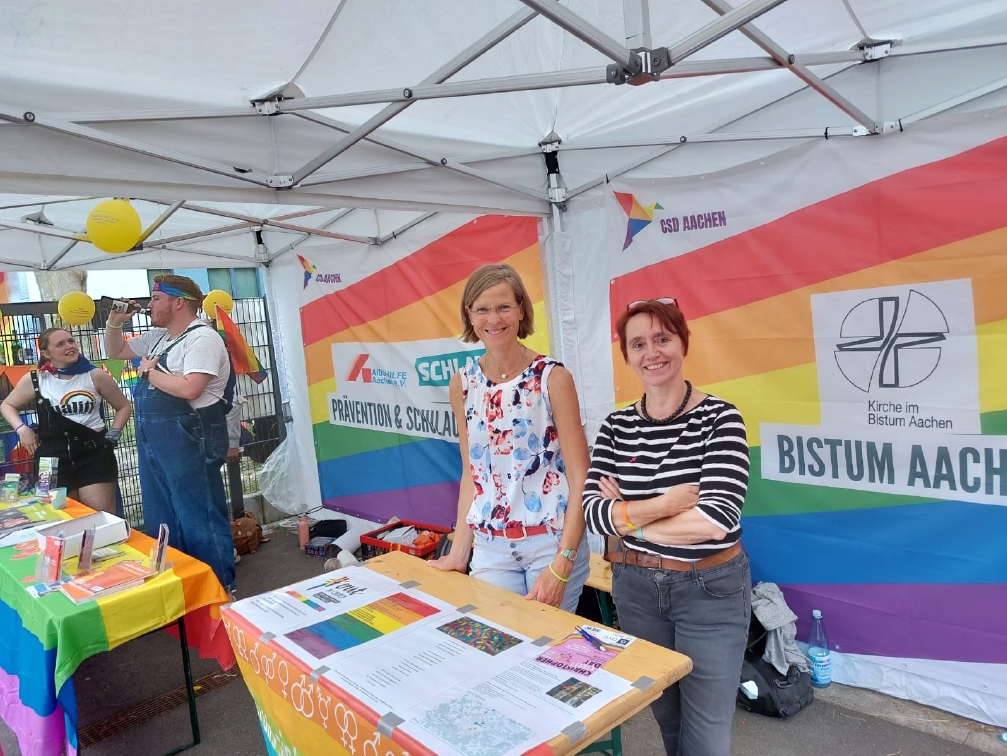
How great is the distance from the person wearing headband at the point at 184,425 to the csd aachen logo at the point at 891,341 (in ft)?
9.02

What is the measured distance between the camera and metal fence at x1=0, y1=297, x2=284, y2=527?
16.1 feet

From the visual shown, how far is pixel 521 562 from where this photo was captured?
1.73 meters

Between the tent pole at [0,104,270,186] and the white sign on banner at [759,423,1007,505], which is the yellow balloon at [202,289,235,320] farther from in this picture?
the white sign on banner at [759,423,1007,505]

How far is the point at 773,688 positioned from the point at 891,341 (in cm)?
137

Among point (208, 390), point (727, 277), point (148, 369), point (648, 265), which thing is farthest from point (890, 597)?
point (148, 369)

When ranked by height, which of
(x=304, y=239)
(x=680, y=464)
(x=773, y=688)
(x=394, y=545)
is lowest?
(x=773, y=688)

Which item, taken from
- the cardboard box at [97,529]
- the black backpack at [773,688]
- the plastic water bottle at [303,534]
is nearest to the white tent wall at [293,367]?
the plastic water bottle at [303,534]

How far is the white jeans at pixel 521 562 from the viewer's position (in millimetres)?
1702

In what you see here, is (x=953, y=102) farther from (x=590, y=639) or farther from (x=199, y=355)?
(x=199, y=355)

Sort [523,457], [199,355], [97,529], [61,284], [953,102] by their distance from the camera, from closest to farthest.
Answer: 1. [523,457]
2. [953,102]
3. [97,529]
4. [199,355]
5. [61,284]

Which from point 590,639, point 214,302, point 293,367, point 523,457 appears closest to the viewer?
point 590,639

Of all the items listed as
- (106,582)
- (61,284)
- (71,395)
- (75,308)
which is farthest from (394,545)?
Result: (61,284)

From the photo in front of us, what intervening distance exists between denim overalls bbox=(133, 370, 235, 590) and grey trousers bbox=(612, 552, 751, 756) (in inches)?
99.9

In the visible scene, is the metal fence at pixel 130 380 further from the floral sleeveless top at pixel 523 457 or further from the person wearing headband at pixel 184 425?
the floral sleeveless top at pixel 523 457
